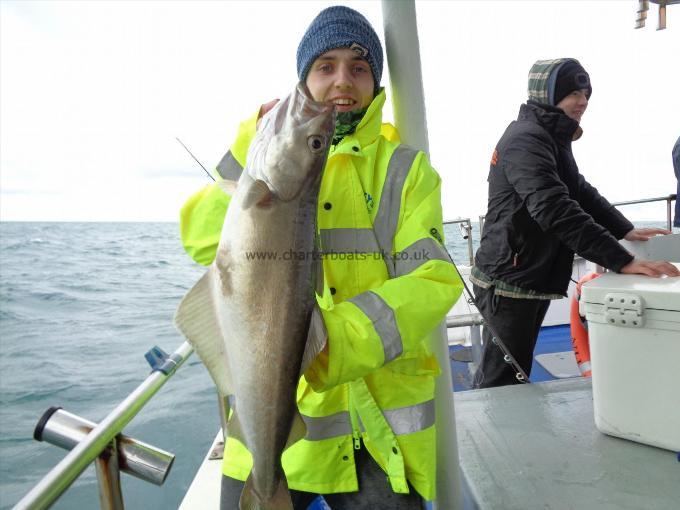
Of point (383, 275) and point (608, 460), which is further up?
point (383, 275)

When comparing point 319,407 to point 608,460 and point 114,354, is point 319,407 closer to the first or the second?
point 608,460

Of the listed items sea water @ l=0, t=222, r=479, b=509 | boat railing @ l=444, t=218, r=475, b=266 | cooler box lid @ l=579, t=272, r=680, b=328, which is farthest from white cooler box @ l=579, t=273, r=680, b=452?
sea water @ l=0, t=222, r=479, b=509

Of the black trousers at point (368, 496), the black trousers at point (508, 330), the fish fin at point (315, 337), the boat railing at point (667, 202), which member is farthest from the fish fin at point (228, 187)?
the boat railing at point (667, 202)

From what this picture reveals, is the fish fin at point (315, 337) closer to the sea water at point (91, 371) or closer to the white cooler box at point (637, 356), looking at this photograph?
the white cooler box at point (637, 356)

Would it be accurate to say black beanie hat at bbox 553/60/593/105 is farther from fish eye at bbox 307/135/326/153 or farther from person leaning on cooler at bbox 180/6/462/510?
fish eye at bbox 307/135/326/153

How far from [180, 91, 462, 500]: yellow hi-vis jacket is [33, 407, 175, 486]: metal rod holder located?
0.93 feet

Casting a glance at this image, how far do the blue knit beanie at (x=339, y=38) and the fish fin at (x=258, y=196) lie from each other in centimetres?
74

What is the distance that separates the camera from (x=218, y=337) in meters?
1.34

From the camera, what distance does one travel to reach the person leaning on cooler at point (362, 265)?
4.98ft

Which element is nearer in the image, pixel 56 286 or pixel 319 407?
pixel 319 407

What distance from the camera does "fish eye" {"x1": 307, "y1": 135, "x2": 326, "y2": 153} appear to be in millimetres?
1312

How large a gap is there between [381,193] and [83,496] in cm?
661

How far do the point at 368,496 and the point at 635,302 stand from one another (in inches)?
60.7

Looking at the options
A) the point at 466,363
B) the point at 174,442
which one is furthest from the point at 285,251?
the point at 174,442
